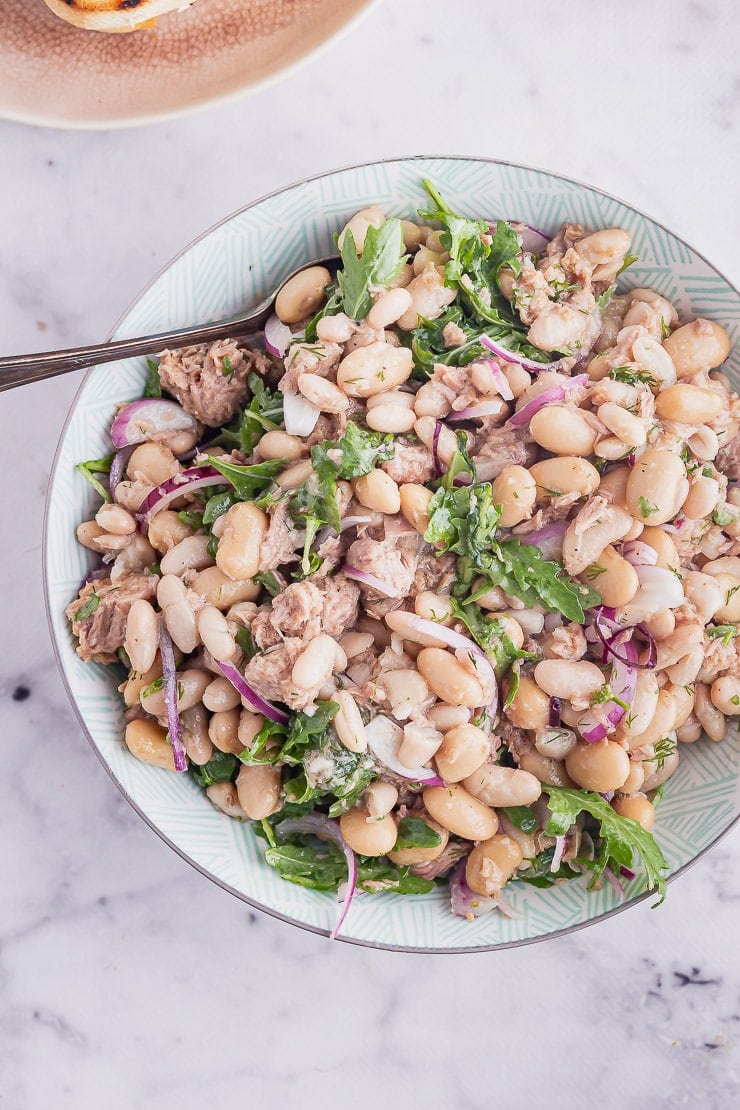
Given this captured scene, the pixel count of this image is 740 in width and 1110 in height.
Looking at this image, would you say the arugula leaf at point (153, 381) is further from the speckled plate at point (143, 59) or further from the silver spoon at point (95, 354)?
the speckled plate at point (143, 59)

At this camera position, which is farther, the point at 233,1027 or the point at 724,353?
the point at 233,1027

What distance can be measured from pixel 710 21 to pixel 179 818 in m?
2.68

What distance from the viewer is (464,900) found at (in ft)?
7.48

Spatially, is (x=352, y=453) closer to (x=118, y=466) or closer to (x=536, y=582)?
(x=536, y=582)

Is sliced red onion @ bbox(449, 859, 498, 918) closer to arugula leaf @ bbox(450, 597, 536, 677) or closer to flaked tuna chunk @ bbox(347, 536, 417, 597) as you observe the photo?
arugula leaf @ bbox(450, 597, 536, 677)

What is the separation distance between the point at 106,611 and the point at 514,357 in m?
1.14

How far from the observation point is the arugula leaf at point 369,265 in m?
2.15

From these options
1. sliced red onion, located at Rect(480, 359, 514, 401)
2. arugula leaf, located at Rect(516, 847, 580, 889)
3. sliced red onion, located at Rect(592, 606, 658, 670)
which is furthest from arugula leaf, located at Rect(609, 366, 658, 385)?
arugula leaf, located at Rect(516, 847, 580, 889)

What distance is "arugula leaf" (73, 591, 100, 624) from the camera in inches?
87.0

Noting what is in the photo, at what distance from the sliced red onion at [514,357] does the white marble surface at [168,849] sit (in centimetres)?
78

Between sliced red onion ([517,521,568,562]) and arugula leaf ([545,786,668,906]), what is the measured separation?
0.55 metres

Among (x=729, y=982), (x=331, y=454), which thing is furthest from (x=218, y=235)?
(x=729, y=982)

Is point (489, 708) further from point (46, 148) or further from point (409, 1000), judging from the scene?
point (46, 148)

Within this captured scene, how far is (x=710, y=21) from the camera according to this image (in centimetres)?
270
